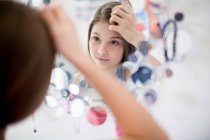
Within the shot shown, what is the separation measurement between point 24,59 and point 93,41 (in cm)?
84

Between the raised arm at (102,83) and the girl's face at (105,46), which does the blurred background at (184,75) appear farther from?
the raised arm at (102,83)

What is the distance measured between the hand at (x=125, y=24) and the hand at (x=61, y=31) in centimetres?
80

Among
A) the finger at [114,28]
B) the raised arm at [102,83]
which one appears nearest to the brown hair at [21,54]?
the raised arm at [102,83]

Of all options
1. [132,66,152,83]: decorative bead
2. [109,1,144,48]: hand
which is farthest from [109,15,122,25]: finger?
[132,66,152,83]: decorative bead

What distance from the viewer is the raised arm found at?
0.41 metres

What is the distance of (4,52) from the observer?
41 centimetres

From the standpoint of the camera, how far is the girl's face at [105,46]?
4.00ft

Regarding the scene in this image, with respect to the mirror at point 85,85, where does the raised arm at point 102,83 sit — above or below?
below

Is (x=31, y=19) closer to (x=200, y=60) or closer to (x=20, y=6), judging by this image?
(x=20, y=6)

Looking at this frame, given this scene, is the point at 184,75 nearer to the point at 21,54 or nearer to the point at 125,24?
the point at 125,24

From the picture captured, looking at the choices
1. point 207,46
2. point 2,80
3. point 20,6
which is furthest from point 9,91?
point 207,46

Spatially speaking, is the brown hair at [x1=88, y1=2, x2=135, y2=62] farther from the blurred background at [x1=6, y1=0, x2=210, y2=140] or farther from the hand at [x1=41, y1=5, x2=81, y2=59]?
the hand at [x1=41, y1=5, x2=81, y2=59]

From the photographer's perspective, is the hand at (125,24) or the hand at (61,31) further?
the hand at (125,24)

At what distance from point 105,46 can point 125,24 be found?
116 millimetres
